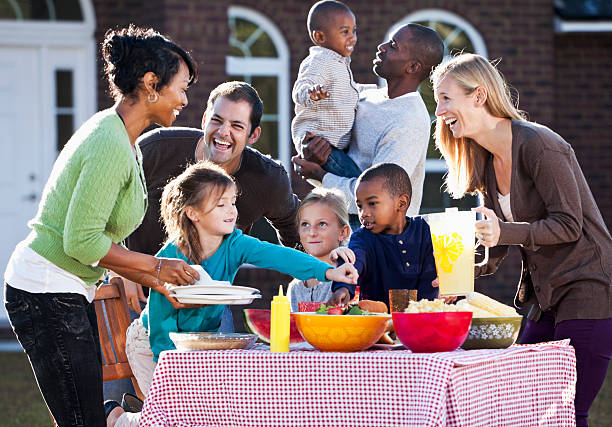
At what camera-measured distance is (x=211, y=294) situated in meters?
3.30

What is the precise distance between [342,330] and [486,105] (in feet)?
3.78

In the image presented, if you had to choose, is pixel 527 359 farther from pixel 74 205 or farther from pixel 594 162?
pixel 594 162

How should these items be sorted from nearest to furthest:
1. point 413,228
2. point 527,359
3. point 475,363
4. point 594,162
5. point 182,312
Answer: point 475,363 → point 527,359 → point 182,312 → point 413,228 → point 594,162

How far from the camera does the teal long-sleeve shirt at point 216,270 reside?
3645 mm

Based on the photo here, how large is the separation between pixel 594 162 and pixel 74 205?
905cm

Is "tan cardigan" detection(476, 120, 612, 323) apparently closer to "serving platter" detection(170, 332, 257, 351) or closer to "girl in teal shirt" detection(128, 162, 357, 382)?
"girl in teal shirt" detection(128, 162, 357, 382)

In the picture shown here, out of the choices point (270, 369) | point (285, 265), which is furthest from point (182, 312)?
point (270, 369)

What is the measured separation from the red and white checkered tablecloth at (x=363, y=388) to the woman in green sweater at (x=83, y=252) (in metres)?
0.37

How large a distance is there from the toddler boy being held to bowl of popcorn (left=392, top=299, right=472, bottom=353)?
1697mm

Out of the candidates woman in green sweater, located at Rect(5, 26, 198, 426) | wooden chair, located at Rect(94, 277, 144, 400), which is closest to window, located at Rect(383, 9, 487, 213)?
wooden chair, located at Rect(94, 277, 144, 400)

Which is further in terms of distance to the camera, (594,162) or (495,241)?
(594,162)

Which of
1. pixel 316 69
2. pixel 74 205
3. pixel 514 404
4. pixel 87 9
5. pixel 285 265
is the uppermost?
pixel 87 9

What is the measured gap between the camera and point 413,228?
3926 millimetres

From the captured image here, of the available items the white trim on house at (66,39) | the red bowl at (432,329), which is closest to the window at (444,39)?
the white trim on house at (66,39)
